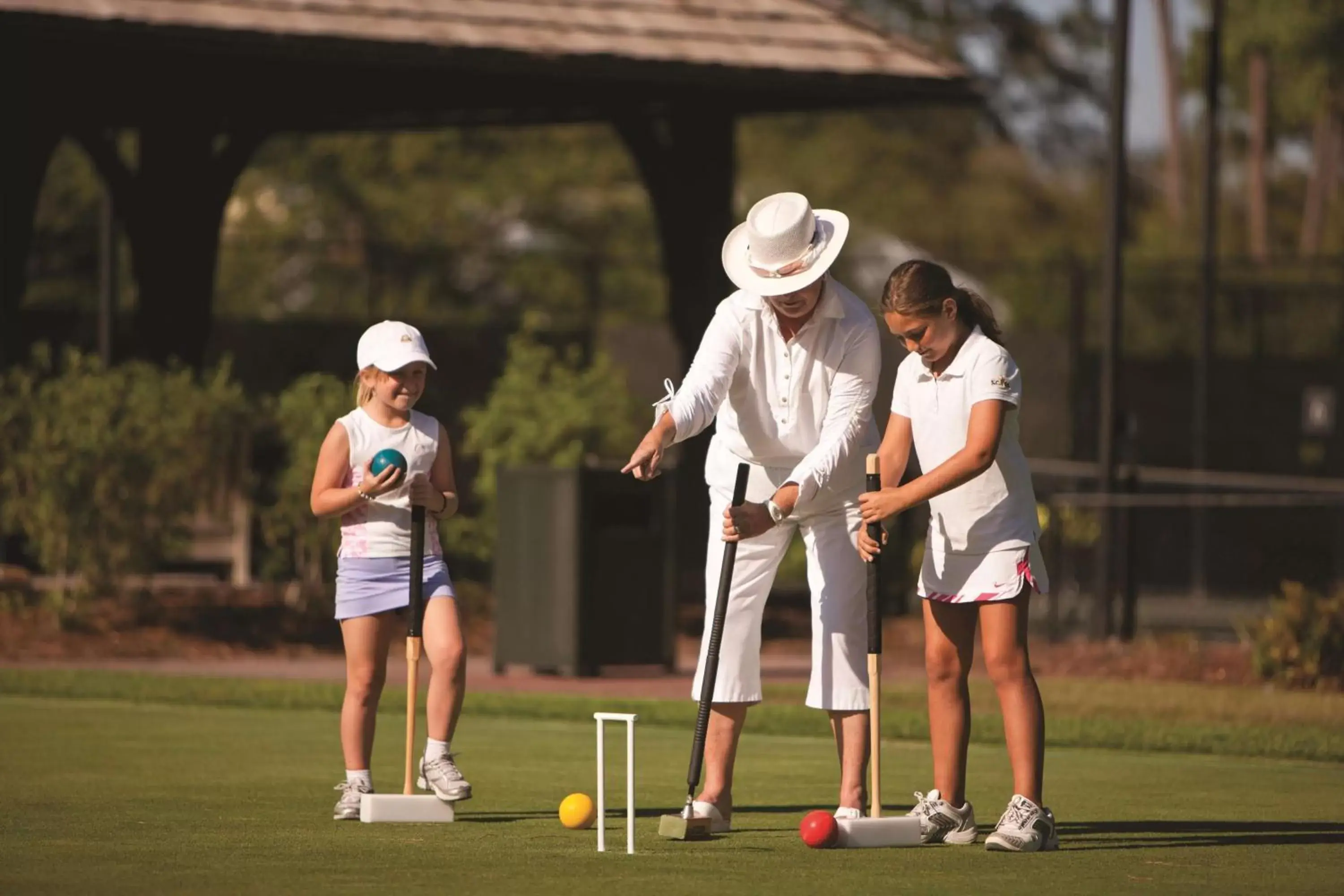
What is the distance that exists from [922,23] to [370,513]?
49.6m

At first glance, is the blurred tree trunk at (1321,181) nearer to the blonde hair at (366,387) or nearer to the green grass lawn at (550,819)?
the green grass lawn at (550,819)

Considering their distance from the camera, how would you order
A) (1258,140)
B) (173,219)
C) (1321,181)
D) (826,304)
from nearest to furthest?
(826,304)
(173,219)
(1258,140)
(1321,181)

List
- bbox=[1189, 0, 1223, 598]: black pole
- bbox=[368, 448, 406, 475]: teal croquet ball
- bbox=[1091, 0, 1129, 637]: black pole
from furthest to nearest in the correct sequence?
bbox=[1189, 0, 1223, 598]: black pole < bbox=[1091, 0, 1129, 637]: black pole < bbox=[368, 448, 406, 475]: teal croquet ball

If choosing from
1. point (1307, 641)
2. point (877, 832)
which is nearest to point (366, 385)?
point (877, 832)

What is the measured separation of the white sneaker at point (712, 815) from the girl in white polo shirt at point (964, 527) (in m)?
0.63

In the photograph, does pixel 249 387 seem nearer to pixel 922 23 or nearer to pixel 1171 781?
pixel 1171 781

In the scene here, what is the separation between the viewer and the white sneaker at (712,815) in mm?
8633

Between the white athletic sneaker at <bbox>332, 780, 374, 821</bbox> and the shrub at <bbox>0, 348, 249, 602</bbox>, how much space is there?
886cm

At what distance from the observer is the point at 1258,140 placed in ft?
166

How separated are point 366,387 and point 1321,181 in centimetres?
4704

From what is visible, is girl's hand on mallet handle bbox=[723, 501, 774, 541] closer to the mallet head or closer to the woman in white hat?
the woman in white hat

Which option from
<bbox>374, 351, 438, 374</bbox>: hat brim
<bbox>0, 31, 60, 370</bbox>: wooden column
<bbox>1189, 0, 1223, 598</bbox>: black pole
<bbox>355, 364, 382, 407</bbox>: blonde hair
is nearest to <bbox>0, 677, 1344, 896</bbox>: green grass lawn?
<bbox>355, 364, 382, 407</bbox>: blonde hair

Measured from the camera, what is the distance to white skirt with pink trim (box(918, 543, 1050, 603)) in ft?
27.8

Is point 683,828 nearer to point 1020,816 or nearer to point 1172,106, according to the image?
point 1020,816
